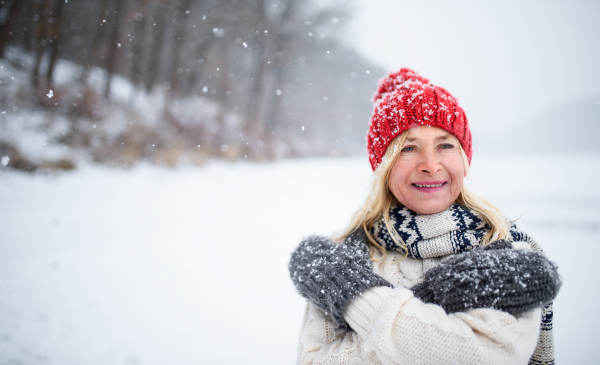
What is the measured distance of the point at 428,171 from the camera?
1.39m

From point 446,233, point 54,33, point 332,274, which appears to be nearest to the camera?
point 332,274

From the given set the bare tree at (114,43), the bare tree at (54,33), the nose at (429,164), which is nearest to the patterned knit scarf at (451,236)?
the nose at (429,164)

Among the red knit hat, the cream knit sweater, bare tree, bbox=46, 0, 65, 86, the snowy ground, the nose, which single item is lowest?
the snowy ground

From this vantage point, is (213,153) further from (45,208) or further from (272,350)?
(272,350)

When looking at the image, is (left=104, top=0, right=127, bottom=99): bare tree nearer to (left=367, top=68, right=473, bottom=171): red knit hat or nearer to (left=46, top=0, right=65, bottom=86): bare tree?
(left=46, top=0, right=65, bottom=86): bare tree

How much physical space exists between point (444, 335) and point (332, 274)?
0.46 m

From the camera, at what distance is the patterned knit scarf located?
134 centimetres

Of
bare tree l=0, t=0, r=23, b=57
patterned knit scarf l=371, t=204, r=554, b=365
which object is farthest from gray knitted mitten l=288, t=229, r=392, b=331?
A: bare tree l=0, t=0, r=23, b=57

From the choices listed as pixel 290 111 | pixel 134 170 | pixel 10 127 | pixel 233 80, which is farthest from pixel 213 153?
pixel 290 111

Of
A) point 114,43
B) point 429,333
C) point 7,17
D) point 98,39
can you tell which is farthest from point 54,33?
point 429,333

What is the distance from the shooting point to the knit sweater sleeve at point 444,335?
991 millimetres

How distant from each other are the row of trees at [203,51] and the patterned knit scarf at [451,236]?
993cm

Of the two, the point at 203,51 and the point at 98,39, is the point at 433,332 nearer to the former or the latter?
the point at 98,39

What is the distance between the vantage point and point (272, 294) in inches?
154
